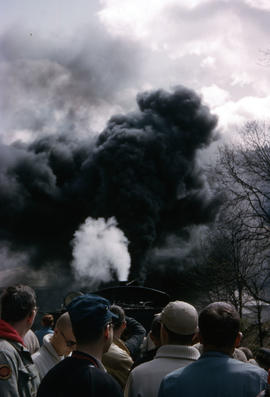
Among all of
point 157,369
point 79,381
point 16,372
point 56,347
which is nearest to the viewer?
point 79,381

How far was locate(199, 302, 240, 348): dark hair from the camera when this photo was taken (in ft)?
7.73

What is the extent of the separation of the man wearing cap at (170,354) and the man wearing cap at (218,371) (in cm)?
33

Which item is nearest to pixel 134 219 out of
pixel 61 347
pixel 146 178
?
pixel 146 178

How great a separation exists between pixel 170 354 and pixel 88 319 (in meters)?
0.70

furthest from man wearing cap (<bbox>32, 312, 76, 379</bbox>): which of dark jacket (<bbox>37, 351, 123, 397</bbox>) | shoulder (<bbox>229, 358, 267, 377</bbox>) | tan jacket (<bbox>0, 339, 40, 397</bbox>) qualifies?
shoulder (<bbox>229, 358, 267, 377</bbox>)

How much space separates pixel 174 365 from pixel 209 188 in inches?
1398

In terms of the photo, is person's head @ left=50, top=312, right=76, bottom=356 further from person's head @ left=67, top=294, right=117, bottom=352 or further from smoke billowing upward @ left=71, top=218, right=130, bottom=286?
smoke billowing upward @ left=71, top=218, right=130, bottom=286

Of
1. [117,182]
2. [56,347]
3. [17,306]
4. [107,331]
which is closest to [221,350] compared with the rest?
[107,331]

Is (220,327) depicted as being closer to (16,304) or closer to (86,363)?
(86,363)

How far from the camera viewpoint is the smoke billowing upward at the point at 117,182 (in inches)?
1277

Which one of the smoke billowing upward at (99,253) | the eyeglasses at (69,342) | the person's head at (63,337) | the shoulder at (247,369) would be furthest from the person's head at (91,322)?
the smoke billowing upward at (99,253)

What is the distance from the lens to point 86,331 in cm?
233

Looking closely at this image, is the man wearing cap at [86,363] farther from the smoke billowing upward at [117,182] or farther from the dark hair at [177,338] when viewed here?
the smoke billowing upward at [117,182]

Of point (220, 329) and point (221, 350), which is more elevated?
point (220, 329)
